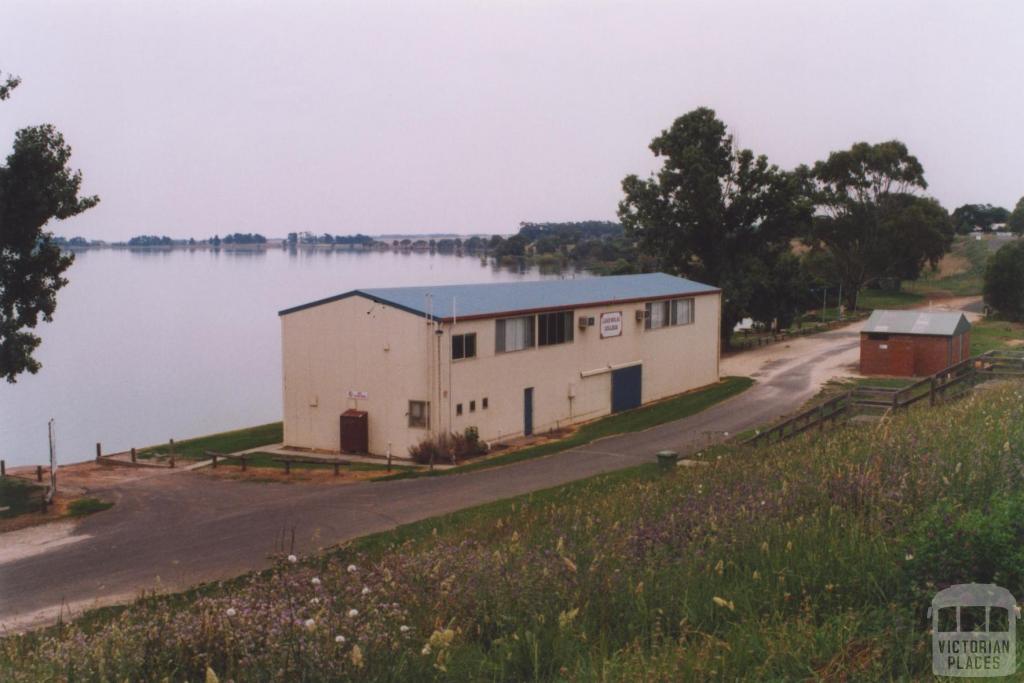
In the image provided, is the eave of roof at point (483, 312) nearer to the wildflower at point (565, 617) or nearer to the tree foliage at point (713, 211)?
the tree foliage at point (713, 211)

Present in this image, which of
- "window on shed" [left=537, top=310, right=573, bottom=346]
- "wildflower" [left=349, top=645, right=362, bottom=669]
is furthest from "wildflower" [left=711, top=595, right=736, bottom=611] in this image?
"window on shed" [left=537, top=310, right=573, bottom=346]

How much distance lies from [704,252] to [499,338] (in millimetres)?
28823

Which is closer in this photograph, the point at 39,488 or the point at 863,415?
the point at 863,415

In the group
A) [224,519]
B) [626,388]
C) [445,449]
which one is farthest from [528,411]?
[224,519]

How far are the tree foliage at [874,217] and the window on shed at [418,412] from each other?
177ft

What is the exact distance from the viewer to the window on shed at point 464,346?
1163 inches

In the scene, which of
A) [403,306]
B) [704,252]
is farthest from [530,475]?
[704,252]

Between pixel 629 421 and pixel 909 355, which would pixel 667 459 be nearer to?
pixel 629 421

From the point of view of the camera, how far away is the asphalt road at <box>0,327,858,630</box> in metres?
16.2

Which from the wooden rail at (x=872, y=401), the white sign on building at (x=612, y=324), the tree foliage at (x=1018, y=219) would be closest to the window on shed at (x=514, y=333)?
the white sign on building at (x=612, y=324)

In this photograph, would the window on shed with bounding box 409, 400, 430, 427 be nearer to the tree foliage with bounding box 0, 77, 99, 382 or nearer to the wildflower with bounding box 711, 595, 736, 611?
the tree foliage with bounding box 0, 77, 99, 382

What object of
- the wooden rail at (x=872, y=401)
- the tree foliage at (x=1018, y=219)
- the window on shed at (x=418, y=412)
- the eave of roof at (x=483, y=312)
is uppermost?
the tree foliage at (x=1018, y=219)

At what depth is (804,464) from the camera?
1208cm

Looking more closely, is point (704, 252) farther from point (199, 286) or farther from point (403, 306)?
point (199, 286)
